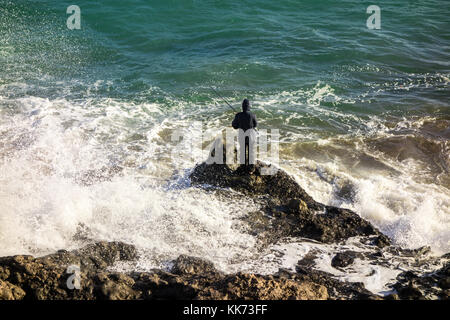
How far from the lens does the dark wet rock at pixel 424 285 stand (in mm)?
5176

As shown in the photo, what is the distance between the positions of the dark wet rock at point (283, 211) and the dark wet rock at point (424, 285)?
33.4 inches

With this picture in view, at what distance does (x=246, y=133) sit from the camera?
7.46 meters

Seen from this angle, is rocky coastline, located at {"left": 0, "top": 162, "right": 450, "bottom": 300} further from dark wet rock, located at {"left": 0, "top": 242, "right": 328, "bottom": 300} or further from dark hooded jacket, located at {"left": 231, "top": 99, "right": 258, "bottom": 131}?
dark hooded jacket, located at {"left": 231, "top": 99, "right": 258, "bottom": 131}

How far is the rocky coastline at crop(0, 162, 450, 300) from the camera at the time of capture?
15.6ft

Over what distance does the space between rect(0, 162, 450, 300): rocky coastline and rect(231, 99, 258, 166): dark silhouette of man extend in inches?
9.1

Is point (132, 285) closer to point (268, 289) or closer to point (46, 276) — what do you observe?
point (46, 276)

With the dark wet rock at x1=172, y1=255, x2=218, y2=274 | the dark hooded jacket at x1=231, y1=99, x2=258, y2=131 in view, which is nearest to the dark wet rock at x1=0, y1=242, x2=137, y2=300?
the dark wet rock at x1=172, y1=255, x2=218, y2=274

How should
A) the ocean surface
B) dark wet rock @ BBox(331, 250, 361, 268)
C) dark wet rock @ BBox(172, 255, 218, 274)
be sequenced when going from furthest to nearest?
the ocean surface < dark wet rock @ BBox(331, 250, 361, 268) < dark wet rock @ BBox(172, 255, 218, 274)

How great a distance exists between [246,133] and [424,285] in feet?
12.3

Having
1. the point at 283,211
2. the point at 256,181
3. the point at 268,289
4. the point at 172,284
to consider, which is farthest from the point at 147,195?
the point at 268,289

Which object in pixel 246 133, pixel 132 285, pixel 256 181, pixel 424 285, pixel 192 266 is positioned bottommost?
pixel 424 285
